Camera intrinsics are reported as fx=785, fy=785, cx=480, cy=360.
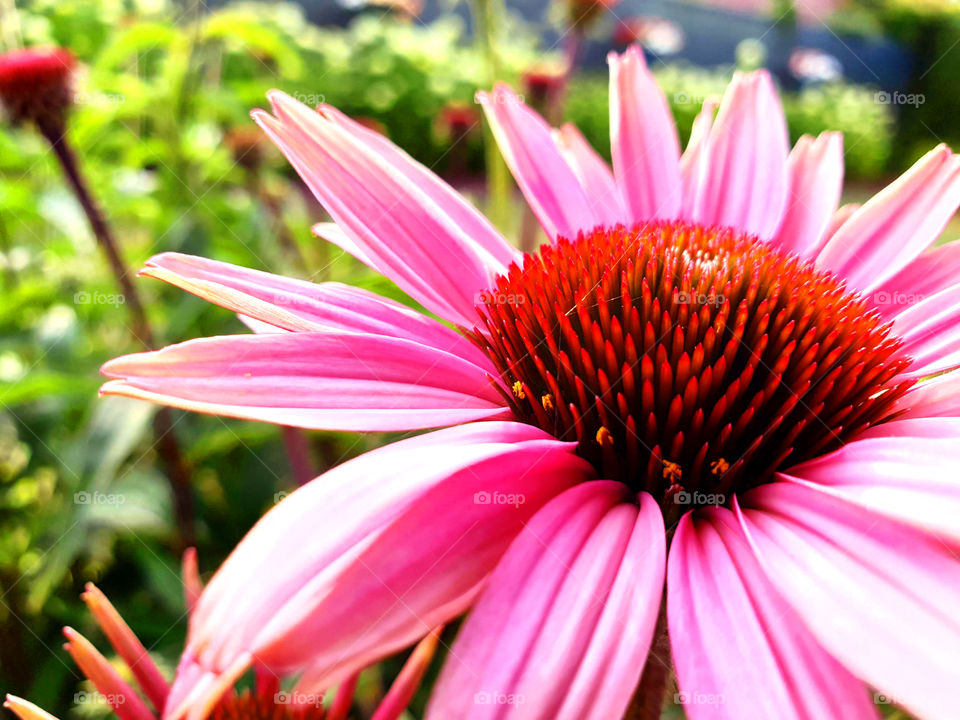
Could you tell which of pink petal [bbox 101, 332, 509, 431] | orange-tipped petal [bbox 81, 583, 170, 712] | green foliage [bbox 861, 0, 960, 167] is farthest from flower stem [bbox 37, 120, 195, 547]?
green foliage [bbox 861, 0, 960, 167]

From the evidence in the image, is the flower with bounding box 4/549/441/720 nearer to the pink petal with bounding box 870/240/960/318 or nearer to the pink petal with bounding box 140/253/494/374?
the pink petal with bounding box 140/253/494/374

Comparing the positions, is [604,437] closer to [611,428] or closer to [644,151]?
[611,428]

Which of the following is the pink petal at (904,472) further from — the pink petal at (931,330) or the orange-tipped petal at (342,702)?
the orange-tipped petal at (342,702)

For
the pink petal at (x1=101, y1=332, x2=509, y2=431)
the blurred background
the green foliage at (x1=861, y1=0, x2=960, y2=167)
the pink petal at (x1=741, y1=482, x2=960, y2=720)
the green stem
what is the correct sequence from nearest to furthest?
the pink petal at (x1=741, y1=482, x2=960, y2=720) → the pink petal at (x1=101, y1=332, x2=509, y2=431) → the blurred background → the green stem → the green foliage at (x1=861, y1=0, x2=960, y2=167)

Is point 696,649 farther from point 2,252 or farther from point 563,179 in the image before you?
point 2,252

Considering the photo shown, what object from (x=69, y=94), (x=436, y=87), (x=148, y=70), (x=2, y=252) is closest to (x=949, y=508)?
(x=69, y=94)
